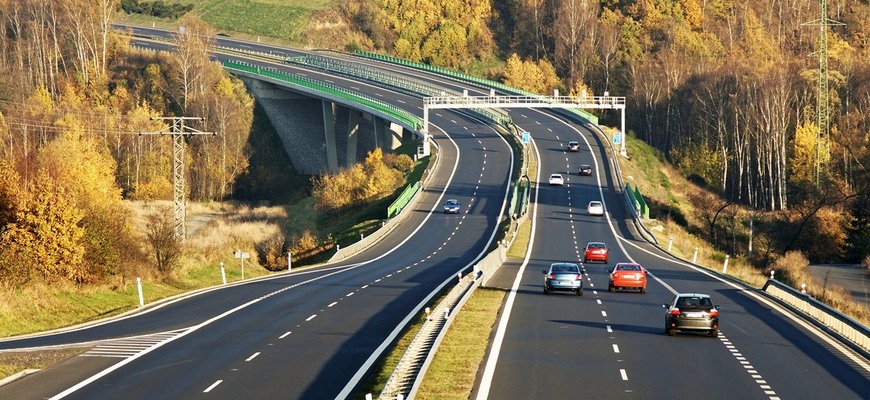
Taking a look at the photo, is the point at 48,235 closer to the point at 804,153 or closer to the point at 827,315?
the point at 827,315

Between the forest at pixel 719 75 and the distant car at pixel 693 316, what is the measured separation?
4760cm

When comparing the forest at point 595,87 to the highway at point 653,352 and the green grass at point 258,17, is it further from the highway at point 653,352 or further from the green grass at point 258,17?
the highway at point 653,352

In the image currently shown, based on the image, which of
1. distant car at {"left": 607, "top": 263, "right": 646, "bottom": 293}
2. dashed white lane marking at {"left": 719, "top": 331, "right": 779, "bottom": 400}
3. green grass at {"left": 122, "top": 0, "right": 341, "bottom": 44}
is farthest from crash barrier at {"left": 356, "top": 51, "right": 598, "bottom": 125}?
dashed white lane marking at {"left": 719, "top": 331, "right": 779, "bottom": 400}

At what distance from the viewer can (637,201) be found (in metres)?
89.0

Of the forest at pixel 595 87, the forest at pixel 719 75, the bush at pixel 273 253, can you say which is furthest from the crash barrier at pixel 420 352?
the forest at pixel 719 75

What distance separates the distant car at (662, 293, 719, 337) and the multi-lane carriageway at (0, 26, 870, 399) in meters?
0.37

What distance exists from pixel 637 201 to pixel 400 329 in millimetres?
57195

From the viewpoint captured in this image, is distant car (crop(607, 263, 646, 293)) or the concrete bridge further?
the concrete bridge

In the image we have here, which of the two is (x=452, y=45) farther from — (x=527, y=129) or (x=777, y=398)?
(x=777, y=398)

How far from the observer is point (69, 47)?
143250 mm

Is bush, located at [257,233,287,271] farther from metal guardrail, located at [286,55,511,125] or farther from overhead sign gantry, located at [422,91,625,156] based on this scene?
metal guardrail, located at [286,55,511,125]

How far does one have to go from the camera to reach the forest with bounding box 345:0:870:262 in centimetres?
9694

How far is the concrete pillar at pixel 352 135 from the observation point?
131m

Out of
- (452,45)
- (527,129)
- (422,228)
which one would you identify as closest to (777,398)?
(422,228)
